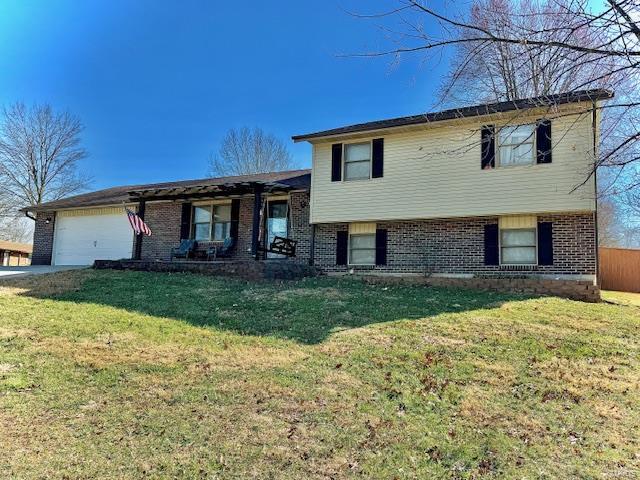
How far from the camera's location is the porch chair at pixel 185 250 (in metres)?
16.1

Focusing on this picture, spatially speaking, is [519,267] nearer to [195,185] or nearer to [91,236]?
[195,185]

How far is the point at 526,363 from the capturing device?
19.6 feet

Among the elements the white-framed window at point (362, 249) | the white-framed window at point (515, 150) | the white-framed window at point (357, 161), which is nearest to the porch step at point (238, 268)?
the white-framed window at point (362, 249)

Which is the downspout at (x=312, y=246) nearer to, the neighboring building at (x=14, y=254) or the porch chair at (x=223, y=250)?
the porch chair at (x=223, y=250)

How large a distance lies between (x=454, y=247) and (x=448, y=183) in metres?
1.66

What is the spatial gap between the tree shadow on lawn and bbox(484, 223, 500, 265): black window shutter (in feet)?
4.52

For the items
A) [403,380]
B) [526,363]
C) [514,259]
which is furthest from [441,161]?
[403,380]

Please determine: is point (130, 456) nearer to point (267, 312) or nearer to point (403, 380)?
point (403, 380)

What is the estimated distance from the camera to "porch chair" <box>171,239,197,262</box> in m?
16.1

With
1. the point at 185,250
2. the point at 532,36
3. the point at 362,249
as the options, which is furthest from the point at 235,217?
the point at 532,36

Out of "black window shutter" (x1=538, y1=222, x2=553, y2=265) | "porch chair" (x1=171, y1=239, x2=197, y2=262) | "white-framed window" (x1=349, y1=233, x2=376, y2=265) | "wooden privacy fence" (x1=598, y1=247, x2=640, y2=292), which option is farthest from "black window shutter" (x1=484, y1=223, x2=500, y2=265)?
"porch chair" (x1=171, y1=239, x2=197, y2=262)

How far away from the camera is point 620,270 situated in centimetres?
1858

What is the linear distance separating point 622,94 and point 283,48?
535 inches

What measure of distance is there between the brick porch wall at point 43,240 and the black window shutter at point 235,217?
9.17 m
